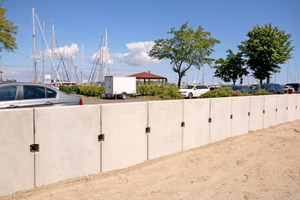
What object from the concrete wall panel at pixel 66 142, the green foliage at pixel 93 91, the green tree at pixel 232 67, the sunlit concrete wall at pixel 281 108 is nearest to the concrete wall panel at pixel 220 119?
the concrete wall panel at pixel 66 142

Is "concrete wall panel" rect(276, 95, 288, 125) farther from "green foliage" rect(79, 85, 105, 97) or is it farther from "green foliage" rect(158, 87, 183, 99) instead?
"green foliage" rect(79, 85, 105, 97)

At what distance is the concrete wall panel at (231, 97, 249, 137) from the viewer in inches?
348

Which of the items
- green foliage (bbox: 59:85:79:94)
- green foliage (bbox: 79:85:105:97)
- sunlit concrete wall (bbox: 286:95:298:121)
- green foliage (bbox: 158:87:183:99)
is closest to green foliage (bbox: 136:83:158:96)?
green foliage (bbox: 158:87:183:99)

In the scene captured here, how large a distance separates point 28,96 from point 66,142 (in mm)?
2530

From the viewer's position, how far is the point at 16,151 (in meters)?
3.86

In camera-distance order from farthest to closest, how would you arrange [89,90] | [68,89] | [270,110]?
[68,89]
[89,90]
[270,110]

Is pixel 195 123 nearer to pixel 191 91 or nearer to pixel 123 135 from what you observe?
pixel 123 135

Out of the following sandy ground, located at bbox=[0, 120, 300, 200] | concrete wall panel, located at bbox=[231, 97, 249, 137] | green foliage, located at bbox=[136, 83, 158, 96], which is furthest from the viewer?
green foliage, located at bbox=[136, 83, 158, 96]

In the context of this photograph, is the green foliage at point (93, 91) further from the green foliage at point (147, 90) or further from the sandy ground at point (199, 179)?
the sandy ground at point (199, 179)

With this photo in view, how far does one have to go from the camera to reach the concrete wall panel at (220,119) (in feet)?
25.9

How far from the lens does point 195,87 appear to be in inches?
1051

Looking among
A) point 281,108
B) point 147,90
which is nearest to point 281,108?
point 281,108

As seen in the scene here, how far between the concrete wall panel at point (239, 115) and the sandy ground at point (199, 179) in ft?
5.76

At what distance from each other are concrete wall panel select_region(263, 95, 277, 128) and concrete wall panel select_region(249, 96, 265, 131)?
14.3 inches
